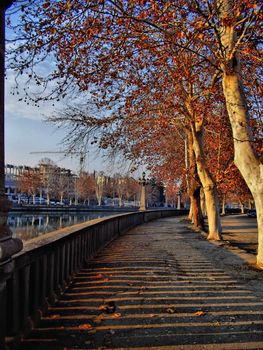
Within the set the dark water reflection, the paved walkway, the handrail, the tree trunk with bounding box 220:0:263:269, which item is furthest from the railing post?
the dark water reflection

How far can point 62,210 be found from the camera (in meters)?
68.7

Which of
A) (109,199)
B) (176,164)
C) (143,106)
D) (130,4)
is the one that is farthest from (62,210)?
(109,199)

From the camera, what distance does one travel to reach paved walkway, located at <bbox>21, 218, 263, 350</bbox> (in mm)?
4355

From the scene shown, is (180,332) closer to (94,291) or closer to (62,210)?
(94,291)

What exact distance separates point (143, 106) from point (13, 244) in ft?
43.3

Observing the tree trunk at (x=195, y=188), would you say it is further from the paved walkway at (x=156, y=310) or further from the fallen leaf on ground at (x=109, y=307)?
the fallen leaf on ground at (x=109, y=307)

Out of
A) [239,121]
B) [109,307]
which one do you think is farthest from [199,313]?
[239,121]

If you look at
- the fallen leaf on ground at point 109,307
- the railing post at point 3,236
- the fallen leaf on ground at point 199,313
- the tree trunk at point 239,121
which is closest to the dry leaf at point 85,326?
the fallen leaf on ground at point 109,307

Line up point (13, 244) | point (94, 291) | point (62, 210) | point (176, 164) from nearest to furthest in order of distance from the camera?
point (13, 244), point (94, 291), point (176, 164), point (62, 210)

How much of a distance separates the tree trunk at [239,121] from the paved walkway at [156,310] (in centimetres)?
188

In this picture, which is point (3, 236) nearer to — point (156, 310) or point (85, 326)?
point (85, 326)

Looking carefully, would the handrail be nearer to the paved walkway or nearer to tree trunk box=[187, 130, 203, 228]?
the paved walkway

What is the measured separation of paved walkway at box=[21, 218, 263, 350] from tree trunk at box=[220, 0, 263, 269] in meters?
1.88

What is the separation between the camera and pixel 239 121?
9547mm
